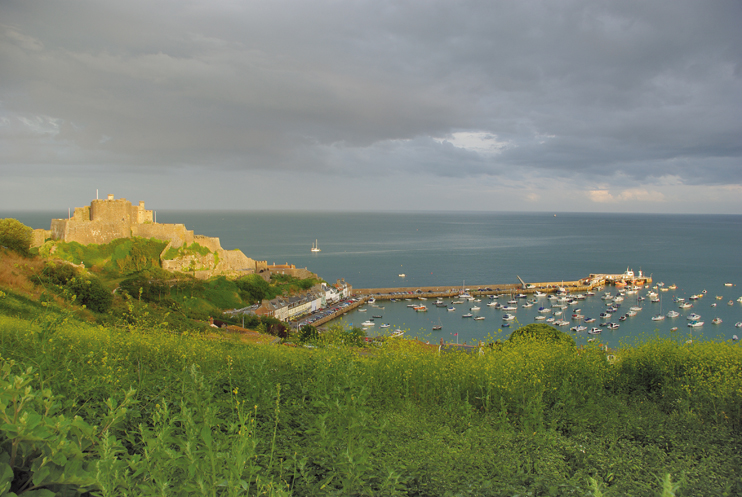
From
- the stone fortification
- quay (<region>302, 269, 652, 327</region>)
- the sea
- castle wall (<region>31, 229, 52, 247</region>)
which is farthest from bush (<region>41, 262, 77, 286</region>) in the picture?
quay (<region>302, 269, 652, 327</region>)

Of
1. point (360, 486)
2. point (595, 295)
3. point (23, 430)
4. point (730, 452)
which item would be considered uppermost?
point (23, 430)

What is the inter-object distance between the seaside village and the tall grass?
28.8 m

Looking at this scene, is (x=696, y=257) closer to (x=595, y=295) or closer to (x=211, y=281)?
(x=595, y=295)

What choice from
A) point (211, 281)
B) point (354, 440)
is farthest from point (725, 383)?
point (211, 281)

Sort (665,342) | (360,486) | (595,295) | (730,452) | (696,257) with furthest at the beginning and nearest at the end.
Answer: (696,257)
(595,295)
(665,342)
(730,452)
(360,486)

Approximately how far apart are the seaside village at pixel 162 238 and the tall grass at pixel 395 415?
2875cm

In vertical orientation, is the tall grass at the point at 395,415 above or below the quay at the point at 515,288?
above

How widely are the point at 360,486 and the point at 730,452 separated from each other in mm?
5066

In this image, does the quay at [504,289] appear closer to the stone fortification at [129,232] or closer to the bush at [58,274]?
the stone fortification at [129,232]

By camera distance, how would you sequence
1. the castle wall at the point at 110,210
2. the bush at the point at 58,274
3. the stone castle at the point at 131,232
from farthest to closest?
the castle wall at the point at 110,210 → the stone castle at the point at 131,232 → the bush at the point at 58,274

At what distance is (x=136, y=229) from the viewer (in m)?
35.0

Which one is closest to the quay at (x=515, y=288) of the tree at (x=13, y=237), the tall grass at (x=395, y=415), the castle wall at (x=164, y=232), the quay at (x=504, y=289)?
the quay at (x=504, y=289)

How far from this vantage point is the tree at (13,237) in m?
18.9

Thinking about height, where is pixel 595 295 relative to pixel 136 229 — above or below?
below
